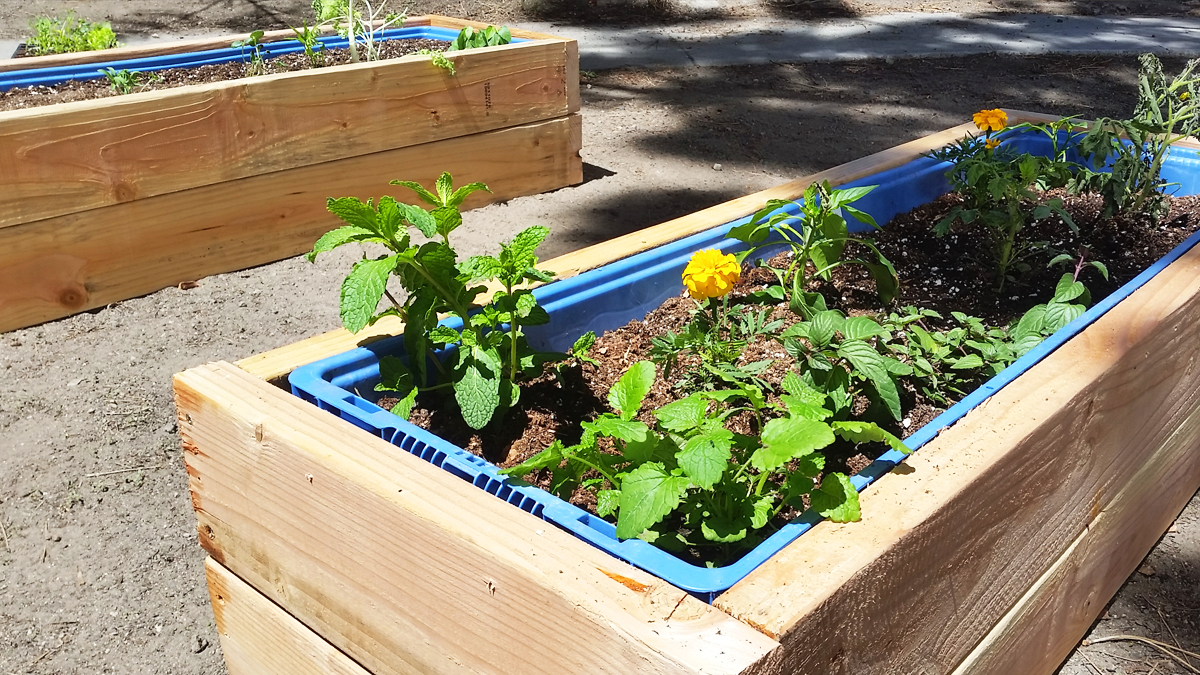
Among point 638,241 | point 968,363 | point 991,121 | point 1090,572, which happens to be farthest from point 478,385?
point 991,121

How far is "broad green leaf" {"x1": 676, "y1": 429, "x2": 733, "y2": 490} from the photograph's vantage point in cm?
103

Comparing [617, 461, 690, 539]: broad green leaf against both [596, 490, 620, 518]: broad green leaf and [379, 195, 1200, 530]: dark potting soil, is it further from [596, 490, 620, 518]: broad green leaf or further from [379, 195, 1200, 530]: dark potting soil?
[379, 195, 1200, 530]: dark potting soil

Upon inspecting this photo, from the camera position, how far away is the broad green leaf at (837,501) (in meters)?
1.05

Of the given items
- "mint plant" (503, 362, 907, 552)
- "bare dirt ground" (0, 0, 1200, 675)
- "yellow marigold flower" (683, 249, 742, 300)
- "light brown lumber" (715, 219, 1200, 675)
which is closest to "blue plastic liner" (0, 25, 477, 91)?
"bare dirt ground" (0, 0, 1200, 675)

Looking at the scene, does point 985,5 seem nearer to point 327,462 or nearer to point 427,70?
point 427,70

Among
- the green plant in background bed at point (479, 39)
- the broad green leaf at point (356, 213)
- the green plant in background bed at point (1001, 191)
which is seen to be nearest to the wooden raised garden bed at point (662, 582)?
the broad green leaf at point (356, 213)

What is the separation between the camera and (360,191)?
11.6 feet

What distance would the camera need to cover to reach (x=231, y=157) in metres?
3.17

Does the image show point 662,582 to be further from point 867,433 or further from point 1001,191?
point 1001,191

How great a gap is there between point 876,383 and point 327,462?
2.33ft

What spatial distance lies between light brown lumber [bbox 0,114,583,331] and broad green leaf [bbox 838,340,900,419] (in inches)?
96.4

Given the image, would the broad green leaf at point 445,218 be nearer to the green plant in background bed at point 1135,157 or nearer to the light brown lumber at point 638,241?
the light brown lumber at point 638,241

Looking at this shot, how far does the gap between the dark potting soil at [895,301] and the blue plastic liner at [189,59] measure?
2.36m

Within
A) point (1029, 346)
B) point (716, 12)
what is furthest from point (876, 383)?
point (716, 12)
